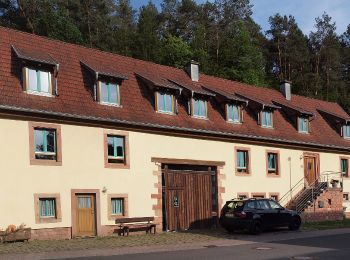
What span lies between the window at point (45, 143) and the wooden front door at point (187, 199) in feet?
21.3

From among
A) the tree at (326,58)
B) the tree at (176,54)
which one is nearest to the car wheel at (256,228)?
the tree at (176,54)

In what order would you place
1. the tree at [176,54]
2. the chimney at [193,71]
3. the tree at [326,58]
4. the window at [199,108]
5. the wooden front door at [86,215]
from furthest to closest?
the tree at [326,58] → the tree at [176,54] → the chimney at [193,71] → the window at [199,108] → the wooden front door at [86,215]

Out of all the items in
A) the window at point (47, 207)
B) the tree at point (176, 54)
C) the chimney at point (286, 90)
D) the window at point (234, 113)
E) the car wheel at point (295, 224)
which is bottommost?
the car wheel at point (295, 224)

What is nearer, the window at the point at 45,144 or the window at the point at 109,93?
the window at the point at 45,144

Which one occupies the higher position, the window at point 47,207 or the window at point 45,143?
the window at point 45,143

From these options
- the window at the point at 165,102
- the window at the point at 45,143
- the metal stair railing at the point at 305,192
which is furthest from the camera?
the metal stair railing at the point at 305,192

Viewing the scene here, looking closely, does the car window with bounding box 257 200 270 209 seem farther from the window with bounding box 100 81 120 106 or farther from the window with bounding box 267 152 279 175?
the window with bounding box 100 81 120 106

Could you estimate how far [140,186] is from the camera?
2642cm

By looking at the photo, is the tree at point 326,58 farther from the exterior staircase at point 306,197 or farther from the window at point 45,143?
the window at point 45,143

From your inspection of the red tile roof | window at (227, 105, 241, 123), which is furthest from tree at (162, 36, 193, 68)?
window at (227, 105, 241, 123)

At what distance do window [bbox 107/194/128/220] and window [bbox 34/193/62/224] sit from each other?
2.69 metres

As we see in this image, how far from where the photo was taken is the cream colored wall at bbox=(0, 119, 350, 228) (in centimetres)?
2174

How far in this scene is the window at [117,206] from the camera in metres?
25.0

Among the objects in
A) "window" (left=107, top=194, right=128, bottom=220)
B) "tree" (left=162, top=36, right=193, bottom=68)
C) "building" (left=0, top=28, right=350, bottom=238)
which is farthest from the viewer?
"tree" (left=162, top=36, right=193, bottom=68)
